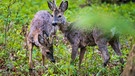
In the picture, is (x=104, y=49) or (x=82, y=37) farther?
(x=82, y=37)

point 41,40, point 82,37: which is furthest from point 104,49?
point 41,40

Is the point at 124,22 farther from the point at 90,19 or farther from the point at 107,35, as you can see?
the point at 107,35

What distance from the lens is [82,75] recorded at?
6.94 metres

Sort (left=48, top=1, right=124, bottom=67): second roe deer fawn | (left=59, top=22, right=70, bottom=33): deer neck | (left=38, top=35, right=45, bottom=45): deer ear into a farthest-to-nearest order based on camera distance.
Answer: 1. (left=59, top=22, right=70, bottom=33): deer neck
2. (left=38, top=35, right=45, bottom=45): deer ear
3. (left=48, top=1, right=124, bottom=67): second roe deer fawn

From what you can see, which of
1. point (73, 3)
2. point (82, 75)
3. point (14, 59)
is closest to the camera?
point (82, 75)

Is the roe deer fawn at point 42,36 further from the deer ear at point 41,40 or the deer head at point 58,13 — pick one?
the deer head at point 58,13

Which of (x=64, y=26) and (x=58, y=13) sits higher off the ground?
(x=58, y=13)

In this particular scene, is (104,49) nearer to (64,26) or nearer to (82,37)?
(82,37)

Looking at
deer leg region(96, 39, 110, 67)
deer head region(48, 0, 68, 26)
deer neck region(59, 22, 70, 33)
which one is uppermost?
deer head region(48, 0, 68, 26)

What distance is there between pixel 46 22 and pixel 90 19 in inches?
238

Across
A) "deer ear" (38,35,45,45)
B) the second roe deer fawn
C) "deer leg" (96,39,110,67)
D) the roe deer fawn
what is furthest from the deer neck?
"deer leg" (96,39,110,67)

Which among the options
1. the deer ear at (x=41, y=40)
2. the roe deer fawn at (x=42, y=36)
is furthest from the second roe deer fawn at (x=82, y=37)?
the deer ear at (x=41, y=40)

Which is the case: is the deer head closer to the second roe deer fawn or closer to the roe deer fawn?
the second roe deer fawn

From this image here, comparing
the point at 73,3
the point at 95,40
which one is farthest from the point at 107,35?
the point at 73,3
